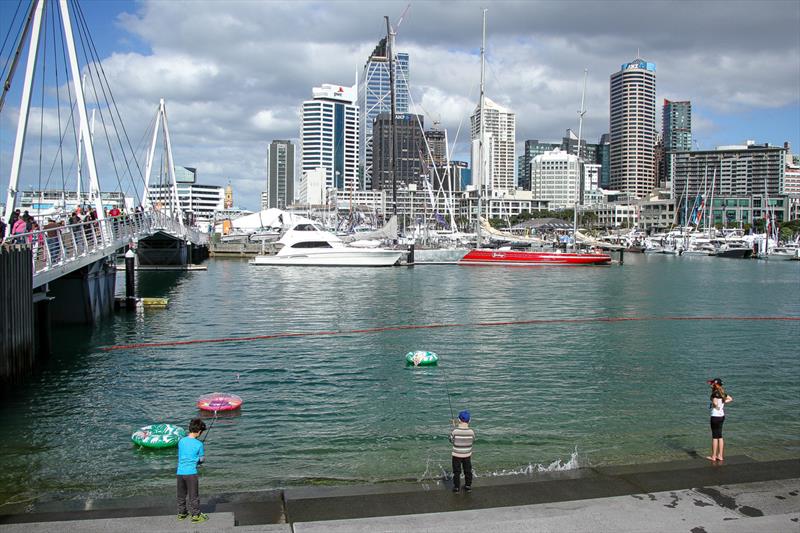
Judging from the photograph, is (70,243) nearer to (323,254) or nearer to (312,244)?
(323,254)

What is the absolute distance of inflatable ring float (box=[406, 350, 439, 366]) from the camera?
27.2 m

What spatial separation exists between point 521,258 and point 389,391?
72851 mm

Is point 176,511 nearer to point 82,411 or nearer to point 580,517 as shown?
point 580,517

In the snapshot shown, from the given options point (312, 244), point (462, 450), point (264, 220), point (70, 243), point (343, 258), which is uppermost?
point (264, 220)

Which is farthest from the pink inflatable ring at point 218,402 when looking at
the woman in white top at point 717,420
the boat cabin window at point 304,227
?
the boat cabin window at point 304,227

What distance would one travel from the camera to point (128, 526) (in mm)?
10961

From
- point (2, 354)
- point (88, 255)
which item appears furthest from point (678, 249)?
point (2, 354)

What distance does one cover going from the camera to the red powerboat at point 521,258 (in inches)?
3644

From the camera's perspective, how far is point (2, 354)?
21.2m

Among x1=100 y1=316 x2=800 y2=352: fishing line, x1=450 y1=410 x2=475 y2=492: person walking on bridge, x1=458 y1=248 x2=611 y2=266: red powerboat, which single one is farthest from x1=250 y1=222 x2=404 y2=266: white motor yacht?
x1=450 y1=410 x2=475 y2=492: person walking on bridge

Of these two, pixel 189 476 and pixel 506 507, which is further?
pixel 506 507

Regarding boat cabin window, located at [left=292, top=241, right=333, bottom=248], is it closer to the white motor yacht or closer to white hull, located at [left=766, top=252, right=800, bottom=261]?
the white motor yacht

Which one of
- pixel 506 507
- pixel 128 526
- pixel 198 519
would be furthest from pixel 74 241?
pixel 506 507

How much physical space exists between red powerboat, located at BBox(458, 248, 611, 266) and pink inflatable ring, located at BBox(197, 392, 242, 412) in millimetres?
72631
